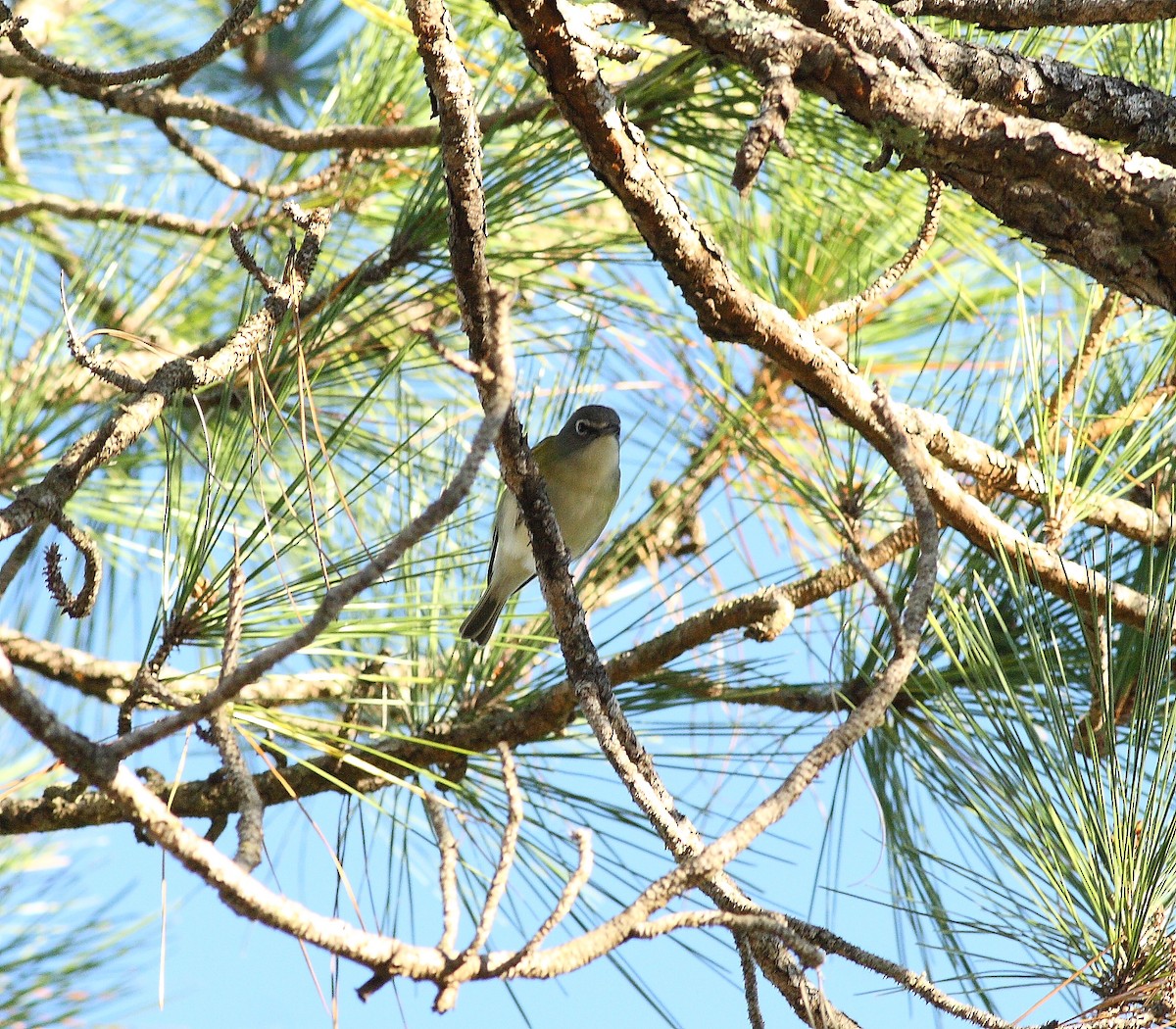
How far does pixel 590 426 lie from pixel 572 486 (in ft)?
0.61

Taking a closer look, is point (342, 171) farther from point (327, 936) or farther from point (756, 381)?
point (327, 936)

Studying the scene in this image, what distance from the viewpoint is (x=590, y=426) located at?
144 inches

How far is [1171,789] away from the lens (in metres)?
1.66

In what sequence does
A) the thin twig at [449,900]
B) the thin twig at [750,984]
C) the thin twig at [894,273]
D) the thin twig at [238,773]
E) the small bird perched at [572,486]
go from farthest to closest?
the small bird perched at [572,486]
the thin twig at [894,273]
the thin twig at [750,984]
the thin twig at [238,773]
the thin twig at [449,900]

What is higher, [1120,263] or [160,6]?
[160,6]

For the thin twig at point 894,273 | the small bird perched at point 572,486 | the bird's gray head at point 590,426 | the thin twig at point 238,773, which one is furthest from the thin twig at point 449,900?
the bird's gray head at point 590,426

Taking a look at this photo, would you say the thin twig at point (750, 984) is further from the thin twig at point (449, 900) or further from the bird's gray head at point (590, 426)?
the bird's gray head at point (590, 426)

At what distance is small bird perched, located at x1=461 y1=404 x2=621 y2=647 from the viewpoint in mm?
3617

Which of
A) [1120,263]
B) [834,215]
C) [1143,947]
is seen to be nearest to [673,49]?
[834,215]

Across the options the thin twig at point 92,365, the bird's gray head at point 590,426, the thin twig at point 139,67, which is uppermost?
the bird's gray head at point 590,426

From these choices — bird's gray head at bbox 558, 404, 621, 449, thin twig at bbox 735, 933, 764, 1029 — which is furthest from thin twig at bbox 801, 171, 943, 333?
bird's gray head at bbox 558, 404, 621, 449

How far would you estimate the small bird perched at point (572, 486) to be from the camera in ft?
11.9

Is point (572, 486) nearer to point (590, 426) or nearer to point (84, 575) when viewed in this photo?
point (590, 426)

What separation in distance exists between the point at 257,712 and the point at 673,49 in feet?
6.89
